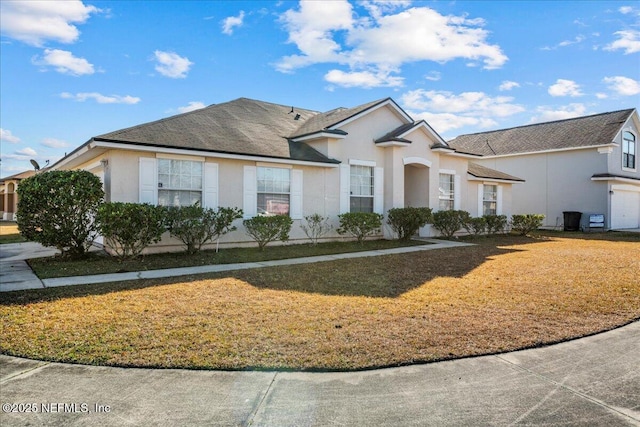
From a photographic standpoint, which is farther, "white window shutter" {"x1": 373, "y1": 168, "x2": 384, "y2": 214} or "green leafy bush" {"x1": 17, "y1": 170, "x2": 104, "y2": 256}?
"white window shutter" {"x1": 373, "y1": 168, "x2": 384, "y2": 214}

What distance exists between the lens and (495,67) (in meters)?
17.8

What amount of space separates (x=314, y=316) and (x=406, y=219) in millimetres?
10400

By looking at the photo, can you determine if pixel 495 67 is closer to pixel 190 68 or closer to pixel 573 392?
pixel 190 68

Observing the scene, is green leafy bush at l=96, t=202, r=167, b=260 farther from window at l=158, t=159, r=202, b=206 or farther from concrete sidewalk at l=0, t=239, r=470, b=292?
concrete sidewalk at l=0, t=239, r=470, b=292

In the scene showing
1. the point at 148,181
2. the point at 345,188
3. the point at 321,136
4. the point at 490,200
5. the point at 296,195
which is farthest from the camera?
the point at 490,200

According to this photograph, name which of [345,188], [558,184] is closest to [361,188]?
[345,188]

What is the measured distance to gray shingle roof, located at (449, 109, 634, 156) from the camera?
2503 cm

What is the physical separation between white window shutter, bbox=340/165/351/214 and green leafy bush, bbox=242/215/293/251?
9.69ft

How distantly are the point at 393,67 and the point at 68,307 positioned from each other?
54.8ft

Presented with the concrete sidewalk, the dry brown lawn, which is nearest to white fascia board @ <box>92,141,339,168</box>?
the concrete sidewalk

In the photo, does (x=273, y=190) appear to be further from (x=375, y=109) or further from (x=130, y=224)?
(x=375, y=109)

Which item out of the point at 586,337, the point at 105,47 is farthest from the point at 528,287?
the point at 105,47

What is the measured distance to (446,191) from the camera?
1850 cm

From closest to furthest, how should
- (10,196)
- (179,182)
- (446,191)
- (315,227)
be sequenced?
(179,182), (315,227), (446,191), (10,196)
